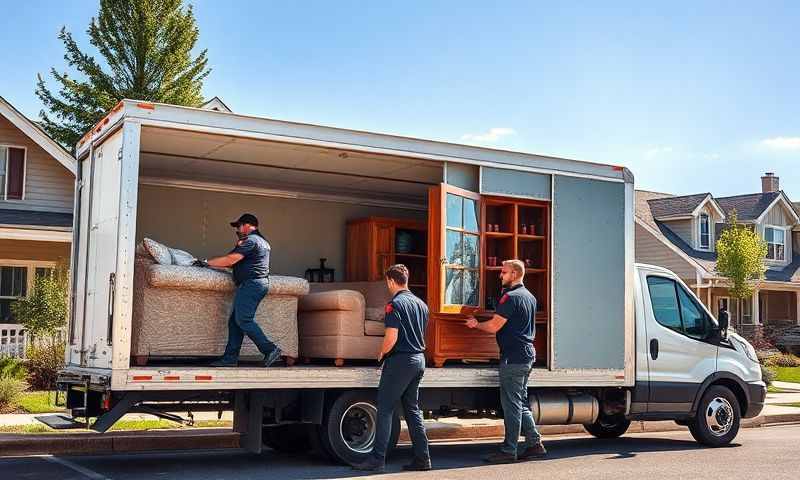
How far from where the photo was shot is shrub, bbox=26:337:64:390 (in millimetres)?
15617

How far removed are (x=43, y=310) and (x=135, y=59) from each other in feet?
33.8

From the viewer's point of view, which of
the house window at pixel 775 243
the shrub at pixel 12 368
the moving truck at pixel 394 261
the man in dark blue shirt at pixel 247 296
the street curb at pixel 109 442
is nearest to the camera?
the moving truck at pixel 394 261

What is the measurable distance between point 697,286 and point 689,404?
77.8ft

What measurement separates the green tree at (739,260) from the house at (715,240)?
97 cm

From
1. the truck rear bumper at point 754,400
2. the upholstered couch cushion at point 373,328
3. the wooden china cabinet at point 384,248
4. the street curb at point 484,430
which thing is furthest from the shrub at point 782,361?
the upholstered couch cushion at point 373,328

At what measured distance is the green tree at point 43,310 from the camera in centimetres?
1703

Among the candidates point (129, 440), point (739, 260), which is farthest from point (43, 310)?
point (739, 260)

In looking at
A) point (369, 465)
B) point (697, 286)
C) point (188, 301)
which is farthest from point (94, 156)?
point (697, 286)

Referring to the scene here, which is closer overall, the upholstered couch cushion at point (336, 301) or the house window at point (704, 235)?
the upholstered couch cushion at point (336, 301)

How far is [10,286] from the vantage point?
20109 millimetres

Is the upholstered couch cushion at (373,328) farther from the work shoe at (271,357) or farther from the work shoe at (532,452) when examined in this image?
the work shoe at (532,452)

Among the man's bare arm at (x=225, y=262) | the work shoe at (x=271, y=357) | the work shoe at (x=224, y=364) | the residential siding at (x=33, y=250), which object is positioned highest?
the residential siding at (x=33, y=250)

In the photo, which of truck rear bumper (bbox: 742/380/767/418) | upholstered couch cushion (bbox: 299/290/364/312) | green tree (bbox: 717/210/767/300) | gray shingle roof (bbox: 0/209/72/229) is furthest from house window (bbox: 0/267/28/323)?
green tree (bbox: 717/210/767/300)

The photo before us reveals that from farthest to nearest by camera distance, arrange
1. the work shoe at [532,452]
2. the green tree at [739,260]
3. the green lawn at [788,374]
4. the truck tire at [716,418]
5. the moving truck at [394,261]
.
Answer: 1. the green tree at [739,260]
2. the green lawn at [788,374]
3. the truck tire at [716,418]
4. the work shoe at [532,452]
5. the moving truck at [394,261]
